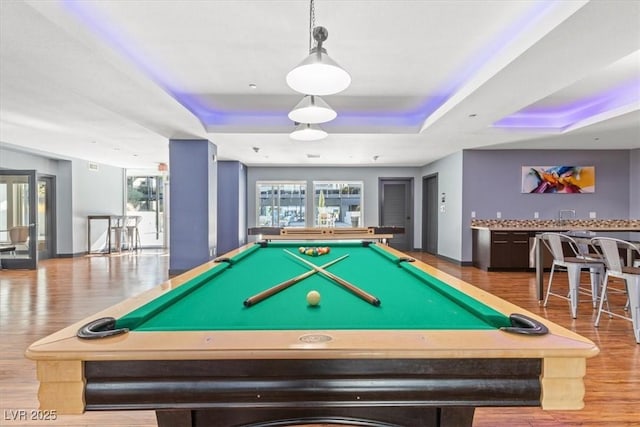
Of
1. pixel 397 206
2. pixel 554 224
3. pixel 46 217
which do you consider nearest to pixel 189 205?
pixel 46 217

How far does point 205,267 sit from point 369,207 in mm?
7599

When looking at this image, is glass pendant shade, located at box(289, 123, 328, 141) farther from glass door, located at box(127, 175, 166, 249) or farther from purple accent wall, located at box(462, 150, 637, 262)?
glass door, located at box(127, 175, 166, 249)

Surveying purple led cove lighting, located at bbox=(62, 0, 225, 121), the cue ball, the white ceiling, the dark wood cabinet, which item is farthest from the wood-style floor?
purple led cove lighting, located at bbox=(62, 0, 225, 121)

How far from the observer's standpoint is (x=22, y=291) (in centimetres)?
468

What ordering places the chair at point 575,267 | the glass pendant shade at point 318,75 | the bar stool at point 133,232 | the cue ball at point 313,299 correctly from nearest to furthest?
the cue ball at point 313,299, the glass pendant shade at point 318,75, the chair at point 575,267, the bar stool at point 133,232

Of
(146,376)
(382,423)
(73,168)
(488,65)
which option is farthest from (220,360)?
(73,168)

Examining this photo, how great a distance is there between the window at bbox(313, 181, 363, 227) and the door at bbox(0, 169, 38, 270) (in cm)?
628

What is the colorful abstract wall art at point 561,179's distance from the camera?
260 inches

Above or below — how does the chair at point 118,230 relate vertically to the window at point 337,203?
below

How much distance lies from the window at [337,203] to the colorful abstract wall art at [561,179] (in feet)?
13.7

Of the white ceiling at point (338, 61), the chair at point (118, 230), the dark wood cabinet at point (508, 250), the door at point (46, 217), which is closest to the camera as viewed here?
the white ceiling at point (338, 61)

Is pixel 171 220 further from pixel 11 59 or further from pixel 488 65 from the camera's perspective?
pixel 488 65

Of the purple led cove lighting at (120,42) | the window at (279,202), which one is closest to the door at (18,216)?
the purple led cove lighting at (120,42)

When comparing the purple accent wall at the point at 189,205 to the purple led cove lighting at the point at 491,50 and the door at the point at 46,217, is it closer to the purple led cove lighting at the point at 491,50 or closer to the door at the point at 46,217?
the purple led cove lighting at the point at 491,50
